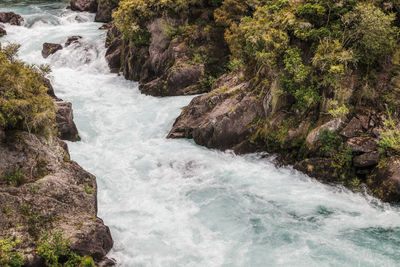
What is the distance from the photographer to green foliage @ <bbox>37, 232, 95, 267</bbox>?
7.91 metres

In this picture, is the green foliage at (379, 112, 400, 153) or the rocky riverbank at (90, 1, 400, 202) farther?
the rocky riverbank at (90, 1, 400, 202)

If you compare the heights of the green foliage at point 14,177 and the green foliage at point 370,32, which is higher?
the green foliage at point 370,32

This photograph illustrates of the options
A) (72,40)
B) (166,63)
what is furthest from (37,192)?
(72,40)

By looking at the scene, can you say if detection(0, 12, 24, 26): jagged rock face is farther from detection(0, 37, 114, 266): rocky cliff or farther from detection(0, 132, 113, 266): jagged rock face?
detection(0, 132, 113, 266): jagged rock face

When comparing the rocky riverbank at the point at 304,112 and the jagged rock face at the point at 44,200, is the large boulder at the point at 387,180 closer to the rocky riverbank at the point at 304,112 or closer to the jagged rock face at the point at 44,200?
the rocky riverbank at the point at 304,112

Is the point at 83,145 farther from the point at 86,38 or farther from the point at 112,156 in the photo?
the point at 86,38

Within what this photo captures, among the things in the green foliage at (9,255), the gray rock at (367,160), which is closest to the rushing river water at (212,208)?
the gray rock at (367,160)

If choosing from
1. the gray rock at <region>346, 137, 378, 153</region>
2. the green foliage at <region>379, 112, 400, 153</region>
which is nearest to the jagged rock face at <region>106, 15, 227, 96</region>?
the gray rock at <region>346, 137, 378, 153</region>

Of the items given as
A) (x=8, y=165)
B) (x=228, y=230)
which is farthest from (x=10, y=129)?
(x=228, y=230)

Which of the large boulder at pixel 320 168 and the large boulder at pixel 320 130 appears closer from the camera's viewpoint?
the large boulder at pixel 320 168

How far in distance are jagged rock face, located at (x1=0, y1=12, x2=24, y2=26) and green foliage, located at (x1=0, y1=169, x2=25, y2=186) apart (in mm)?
28752

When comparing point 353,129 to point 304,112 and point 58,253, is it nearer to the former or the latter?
point 304,112

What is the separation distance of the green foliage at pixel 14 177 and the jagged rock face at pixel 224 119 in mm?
8257

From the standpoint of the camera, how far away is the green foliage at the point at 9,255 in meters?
7.33
